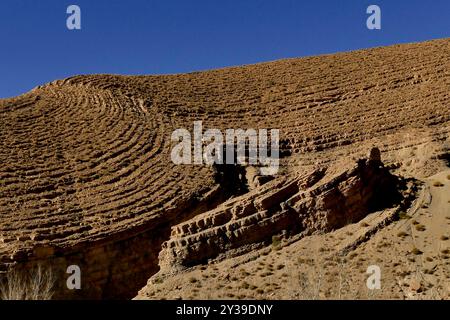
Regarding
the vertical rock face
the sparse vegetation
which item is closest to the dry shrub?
the vertical rock face

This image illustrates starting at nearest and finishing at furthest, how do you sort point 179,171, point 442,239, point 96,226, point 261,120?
point 442,239, point 96,226, point 179,171, point 261,120

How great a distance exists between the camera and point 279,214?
74.8 ft

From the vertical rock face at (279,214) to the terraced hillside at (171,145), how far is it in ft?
0.23

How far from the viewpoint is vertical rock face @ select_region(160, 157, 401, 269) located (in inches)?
875

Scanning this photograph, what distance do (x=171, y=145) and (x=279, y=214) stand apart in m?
10.8

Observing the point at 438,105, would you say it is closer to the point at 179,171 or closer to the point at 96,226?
the point at 179,171

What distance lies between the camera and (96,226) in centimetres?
2608

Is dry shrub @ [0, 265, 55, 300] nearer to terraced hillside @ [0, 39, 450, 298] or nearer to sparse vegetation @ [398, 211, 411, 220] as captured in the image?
terraced hillside @ [0, 39, 450, 298]

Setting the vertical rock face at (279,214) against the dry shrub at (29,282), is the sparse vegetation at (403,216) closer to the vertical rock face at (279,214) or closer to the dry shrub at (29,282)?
the vertical rock face at (279,214)

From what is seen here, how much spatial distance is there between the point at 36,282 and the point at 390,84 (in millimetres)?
22035

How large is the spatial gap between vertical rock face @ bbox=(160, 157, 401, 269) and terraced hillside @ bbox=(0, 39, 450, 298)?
0.23 ft

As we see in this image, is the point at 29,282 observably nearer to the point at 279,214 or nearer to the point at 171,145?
the point at 279,214

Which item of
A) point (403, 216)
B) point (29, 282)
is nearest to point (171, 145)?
point (29, 282)
